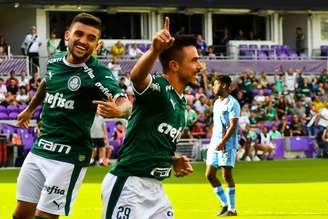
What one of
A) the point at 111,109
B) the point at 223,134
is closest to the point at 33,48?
the point at 223,134

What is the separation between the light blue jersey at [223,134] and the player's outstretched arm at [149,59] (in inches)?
341

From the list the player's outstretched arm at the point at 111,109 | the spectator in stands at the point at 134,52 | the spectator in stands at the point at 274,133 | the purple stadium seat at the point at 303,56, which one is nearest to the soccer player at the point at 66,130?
the player's outstretched arm at the point at 111,109

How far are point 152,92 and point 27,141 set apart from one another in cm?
2462

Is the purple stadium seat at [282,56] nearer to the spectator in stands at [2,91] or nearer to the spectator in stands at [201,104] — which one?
the spectator in stands at [201,104]

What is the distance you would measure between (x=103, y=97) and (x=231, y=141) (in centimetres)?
701

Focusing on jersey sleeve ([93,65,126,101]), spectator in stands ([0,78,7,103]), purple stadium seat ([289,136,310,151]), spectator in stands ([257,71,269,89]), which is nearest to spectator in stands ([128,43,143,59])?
spectator in stands ([257,71,269,89])

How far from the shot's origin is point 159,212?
305 inches

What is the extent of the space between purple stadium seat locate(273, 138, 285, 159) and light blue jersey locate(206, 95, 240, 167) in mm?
21040

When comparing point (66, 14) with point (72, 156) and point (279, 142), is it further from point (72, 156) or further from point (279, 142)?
point (72, 156)

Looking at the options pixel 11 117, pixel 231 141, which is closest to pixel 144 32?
pixel 11 117

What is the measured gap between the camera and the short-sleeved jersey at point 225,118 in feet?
52.5

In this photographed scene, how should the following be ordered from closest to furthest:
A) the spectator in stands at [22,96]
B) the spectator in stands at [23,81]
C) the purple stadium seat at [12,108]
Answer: the purple stadium seat at [12,108], the spectator in stands at [22,96], the spectator in stands at [23,81]

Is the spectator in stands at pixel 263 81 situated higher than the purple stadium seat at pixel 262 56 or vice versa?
the purple stadium seat at pixel 262 56

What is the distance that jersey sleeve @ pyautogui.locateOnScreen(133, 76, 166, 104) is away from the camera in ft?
24.4
